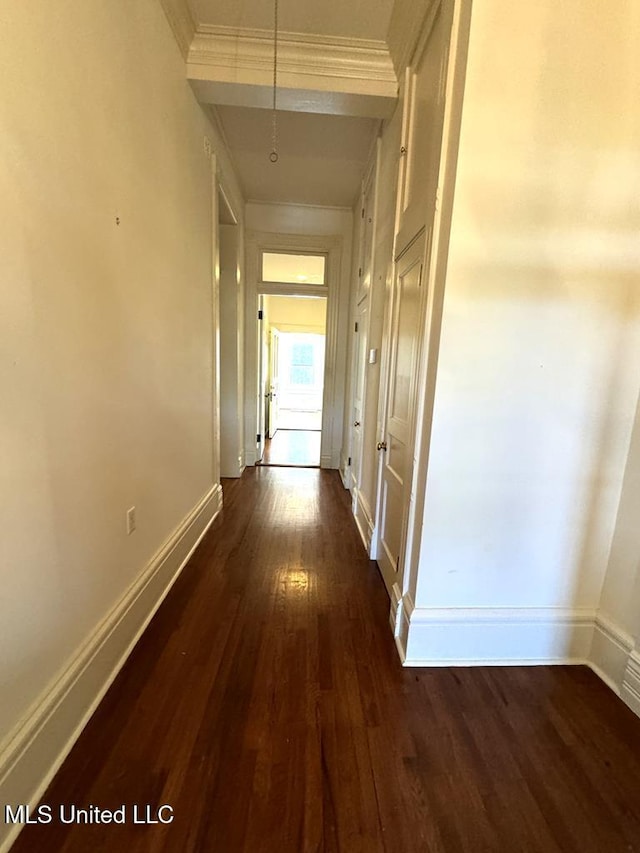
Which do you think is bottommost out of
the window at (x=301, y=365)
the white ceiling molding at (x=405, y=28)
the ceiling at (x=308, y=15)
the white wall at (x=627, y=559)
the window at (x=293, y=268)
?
the white wall at (x=627, y=559)

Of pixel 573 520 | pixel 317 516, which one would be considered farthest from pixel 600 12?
pixel 317 516

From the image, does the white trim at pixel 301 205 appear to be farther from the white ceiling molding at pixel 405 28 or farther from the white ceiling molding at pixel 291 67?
the white ceiling molding at pixel 405 28

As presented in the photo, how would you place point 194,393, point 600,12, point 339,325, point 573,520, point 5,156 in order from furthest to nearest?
1. point 339,325
2. point 194,393
3. point 573,520
4. point 600,12
5. point 5,156

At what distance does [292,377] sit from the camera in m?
10.4

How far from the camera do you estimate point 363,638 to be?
1798mm

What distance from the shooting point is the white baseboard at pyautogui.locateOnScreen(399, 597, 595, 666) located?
1614mm

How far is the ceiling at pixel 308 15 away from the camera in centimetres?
195

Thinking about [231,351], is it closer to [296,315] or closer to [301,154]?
[301,154]

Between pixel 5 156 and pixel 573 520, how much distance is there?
7.54 ft

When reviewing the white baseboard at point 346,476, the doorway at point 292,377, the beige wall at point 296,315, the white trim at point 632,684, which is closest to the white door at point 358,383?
the white baseboard at point 346,476

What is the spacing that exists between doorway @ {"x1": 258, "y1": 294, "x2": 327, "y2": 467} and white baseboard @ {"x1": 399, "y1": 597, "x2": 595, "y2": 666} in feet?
11.4

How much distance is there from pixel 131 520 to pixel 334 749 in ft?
4.01

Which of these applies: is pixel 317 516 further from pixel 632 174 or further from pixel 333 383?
pixel 632 174

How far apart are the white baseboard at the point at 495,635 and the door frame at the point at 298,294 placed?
10.7 feet
